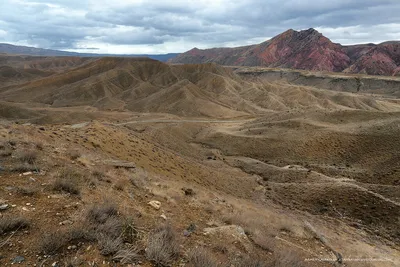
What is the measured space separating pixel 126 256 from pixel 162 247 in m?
0.86

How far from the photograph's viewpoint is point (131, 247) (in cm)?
614

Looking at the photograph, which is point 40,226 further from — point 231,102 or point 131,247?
point 231,102

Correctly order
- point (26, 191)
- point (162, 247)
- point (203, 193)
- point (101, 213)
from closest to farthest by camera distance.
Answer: point (162, 247)
point (101, 213)
point (26, 191)
point (203, 193)

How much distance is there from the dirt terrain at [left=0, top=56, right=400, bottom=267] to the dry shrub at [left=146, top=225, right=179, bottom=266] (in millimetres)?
28

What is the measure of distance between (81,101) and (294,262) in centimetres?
12877

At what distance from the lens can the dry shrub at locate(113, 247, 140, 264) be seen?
562cm

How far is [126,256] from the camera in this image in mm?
5668

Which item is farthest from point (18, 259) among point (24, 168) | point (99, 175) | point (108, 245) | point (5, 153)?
point (5, 153)

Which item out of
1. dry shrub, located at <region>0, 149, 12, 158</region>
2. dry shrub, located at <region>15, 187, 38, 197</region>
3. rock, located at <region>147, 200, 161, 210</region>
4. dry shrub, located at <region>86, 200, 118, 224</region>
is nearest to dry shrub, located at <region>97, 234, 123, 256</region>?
dry shrub, located at <region>86, 200, 118, 224</region>

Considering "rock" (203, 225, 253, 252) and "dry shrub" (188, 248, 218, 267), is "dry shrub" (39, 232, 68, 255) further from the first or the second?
"rock" (203, 225, 253, 252)

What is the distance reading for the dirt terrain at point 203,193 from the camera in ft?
20.4

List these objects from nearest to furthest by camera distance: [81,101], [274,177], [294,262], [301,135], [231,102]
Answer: [294,262] < [274,177] < [301,135] < [231,102] < [81,101]

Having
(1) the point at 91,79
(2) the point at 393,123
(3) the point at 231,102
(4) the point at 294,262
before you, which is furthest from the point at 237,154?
(1) the point at 91,79

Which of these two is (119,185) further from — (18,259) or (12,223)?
(18,259)
